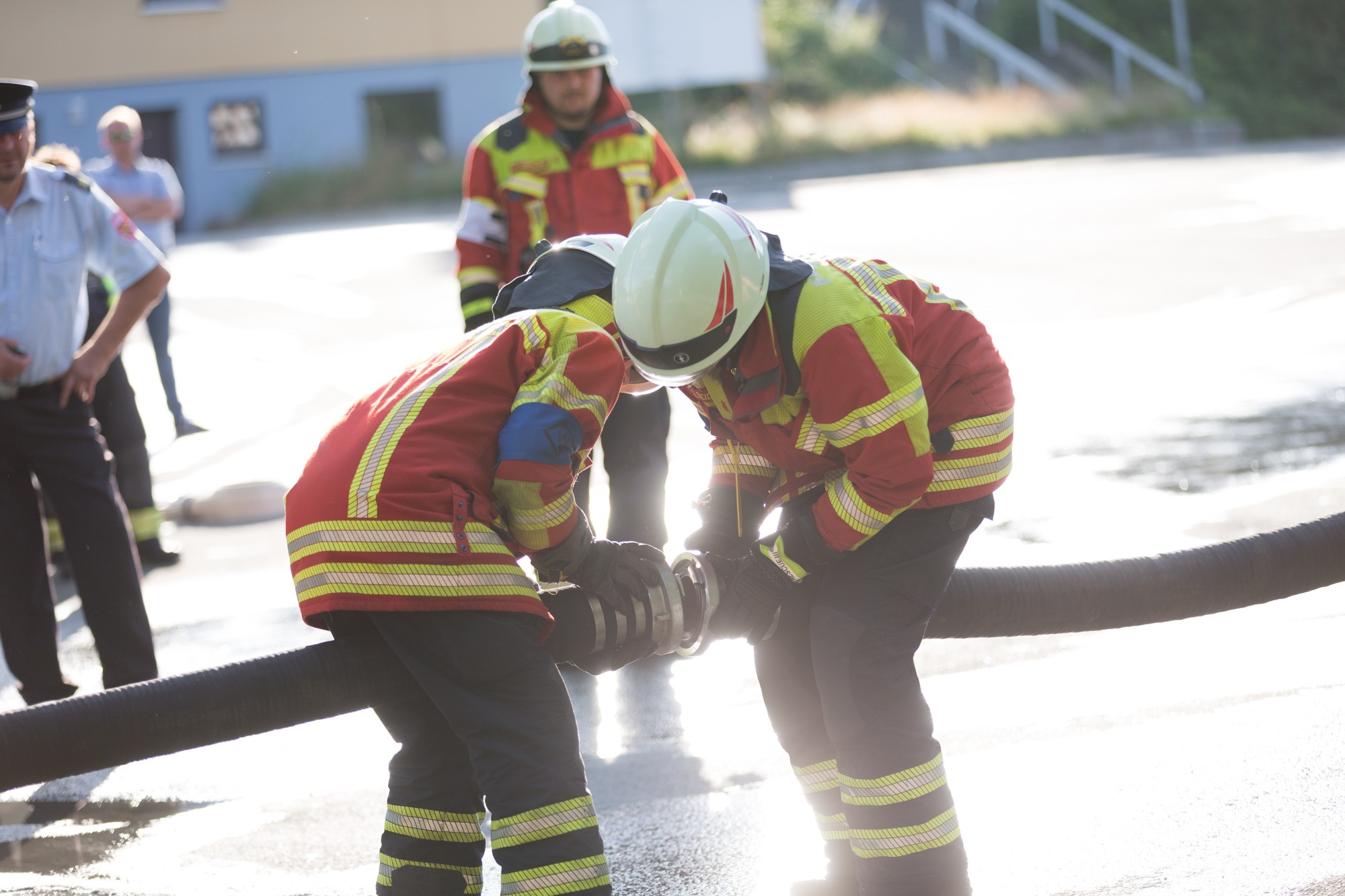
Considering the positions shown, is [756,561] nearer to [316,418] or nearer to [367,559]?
[367,559]

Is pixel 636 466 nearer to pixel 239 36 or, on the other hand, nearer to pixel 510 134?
pixel 510 134

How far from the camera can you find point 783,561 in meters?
3.10

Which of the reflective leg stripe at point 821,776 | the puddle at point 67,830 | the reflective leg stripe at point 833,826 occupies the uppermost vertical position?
the reflective leg stripe at point 821,776

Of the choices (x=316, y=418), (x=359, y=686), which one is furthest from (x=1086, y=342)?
(x=359, y=686)

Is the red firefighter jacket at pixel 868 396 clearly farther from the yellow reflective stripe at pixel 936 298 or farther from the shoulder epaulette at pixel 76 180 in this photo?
the shoulder epaulette at pixel 76 180

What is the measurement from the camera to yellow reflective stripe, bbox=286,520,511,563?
8.95ft

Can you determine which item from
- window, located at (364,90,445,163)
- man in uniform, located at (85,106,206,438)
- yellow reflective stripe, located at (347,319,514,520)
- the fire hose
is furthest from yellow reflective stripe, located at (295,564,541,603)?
window, located at (364,90,445,163)

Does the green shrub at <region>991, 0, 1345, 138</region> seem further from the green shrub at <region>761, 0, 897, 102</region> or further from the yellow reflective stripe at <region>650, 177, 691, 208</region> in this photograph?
the yellow reflective stripe at <region>650, 177, 691, 208</region>

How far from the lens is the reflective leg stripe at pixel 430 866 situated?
9.80 ft

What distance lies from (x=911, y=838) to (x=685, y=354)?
108 centimetres

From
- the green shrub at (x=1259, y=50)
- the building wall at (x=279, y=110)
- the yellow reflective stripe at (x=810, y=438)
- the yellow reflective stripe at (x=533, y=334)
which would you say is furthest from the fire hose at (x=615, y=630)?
the green shrub at (x=1259, y=50)

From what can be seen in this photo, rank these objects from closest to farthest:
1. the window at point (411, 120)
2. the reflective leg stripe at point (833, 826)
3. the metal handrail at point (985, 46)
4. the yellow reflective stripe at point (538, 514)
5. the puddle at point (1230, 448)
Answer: the yellow reflective stripe at point (538, 514)
the reflective leg stripe at point (833, 826)
the puddle at point (1230, 448)
the window at point (411, 120)
the metal handrail at point (985, 46)

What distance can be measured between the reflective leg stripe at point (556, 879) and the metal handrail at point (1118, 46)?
28.6 m

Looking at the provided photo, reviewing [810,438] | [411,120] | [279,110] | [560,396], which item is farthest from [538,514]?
[411,120]
